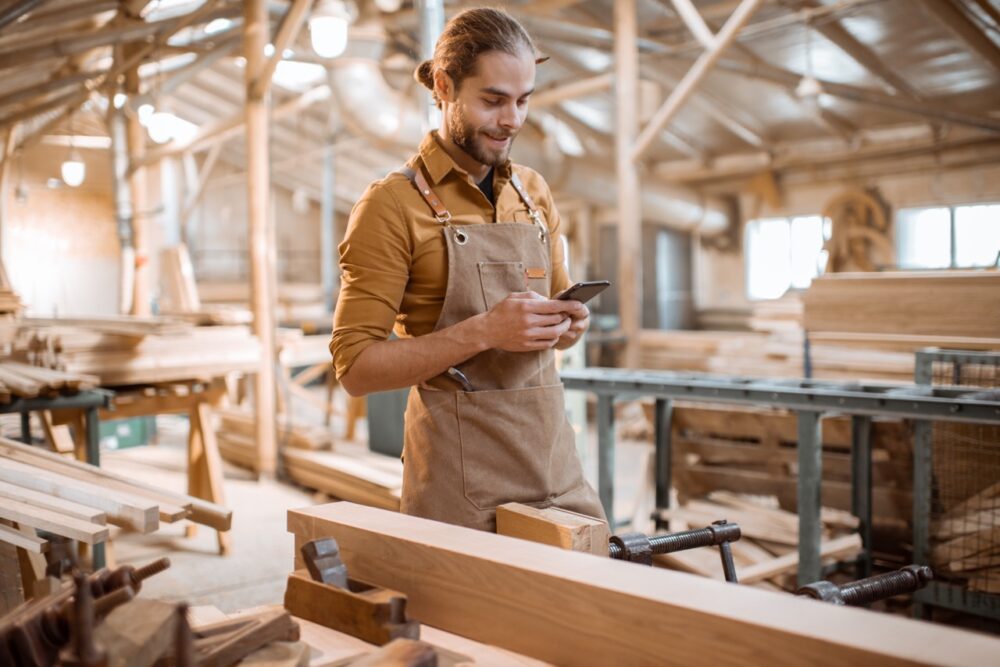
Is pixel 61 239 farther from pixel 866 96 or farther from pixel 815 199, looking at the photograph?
pixel 866 96

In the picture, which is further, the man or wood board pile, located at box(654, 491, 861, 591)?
wood board pile, located at box(654, 491, 861, 591)

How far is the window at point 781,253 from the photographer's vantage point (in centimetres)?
1309

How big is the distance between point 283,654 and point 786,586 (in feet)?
10.8

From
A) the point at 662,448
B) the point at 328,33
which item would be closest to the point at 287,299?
the point at 328,33

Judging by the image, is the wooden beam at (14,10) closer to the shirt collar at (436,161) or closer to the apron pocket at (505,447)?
the shirt collar at (436,161)

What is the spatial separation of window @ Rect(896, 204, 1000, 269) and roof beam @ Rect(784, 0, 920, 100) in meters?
2.18

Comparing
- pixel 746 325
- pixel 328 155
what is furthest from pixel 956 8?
pixel 328 155

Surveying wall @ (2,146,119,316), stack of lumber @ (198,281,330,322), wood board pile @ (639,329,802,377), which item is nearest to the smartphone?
wood board pile @ (639,329,802,377)

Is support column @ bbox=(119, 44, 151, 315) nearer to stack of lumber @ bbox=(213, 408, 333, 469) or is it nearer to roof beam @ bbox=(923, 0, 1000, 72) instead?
stack of lumber @ bbox=(213, 408, 333, 469)

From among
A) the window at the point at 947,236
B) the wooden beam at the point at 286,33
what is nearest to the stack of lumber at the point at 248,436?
the wooden beam at the point at 286,33

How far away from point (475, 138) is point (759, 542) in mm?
3131

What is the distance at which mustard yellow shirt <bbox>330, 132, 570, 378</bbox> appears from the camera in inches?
66.3

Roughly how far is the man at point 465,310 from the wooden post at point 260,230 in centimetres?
462

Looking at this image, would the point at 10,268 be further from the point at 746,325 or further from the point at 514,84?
the point at 514,84
